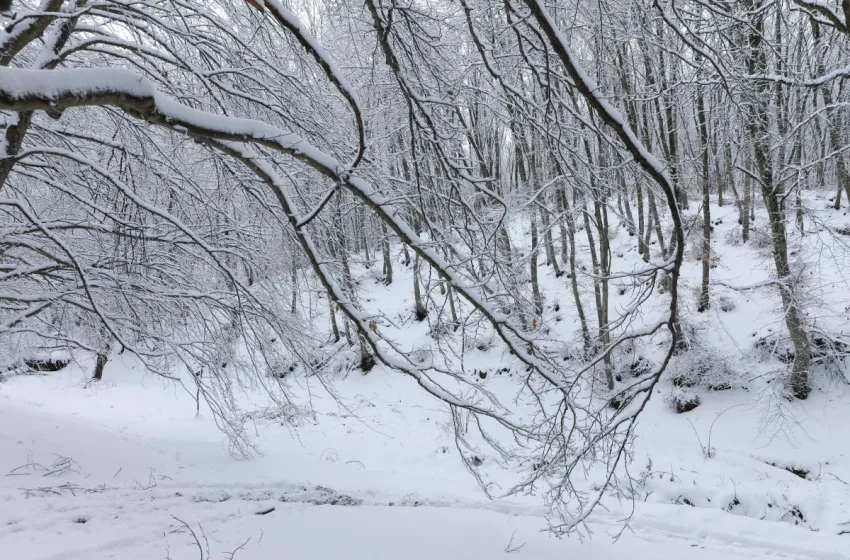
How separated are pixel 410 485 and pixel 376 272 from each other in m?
3.19

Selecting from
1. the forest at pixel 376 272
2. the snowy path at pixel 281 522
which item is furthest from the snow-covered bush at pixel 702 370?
the snowy path at pixel 281 522

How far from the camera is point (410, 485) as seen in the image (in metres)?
6.75

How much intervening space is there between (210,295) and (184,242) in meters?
0.57

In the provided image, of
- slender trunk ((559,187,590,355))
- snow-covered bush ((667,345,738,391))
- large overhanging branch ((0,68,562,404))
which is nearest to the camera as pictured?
large overhanging branch ((0,68,562,404))

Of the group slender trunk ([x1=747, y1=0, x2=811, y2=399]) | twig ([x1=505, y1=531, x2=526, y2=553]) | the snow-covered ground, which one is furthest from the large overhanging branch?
slender trunk ([x1=747, y1=0, x2=811, y2=399])

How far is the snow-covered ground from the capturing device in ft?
14.5

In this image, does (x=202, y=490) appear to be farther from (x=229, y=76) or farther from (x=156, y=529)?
(x=229, y=76)

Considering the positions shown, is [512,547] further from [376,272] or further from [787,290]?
[787,290]

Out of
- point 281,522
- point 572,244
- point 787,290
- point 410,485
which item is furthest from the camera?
point 787,290

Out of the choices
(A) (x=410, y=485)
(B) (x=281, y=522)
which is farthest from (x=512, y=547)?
(A) (x=410, y=485)

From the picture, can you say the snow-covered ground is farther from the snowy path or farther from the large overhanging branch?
the large overhanging branch

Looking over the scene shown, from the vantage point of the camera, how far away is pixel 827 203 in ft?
48.5

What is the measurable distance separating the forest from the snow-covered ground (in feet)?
0.17

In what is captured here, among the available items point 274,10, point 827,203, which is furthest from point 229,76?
point 827,203
